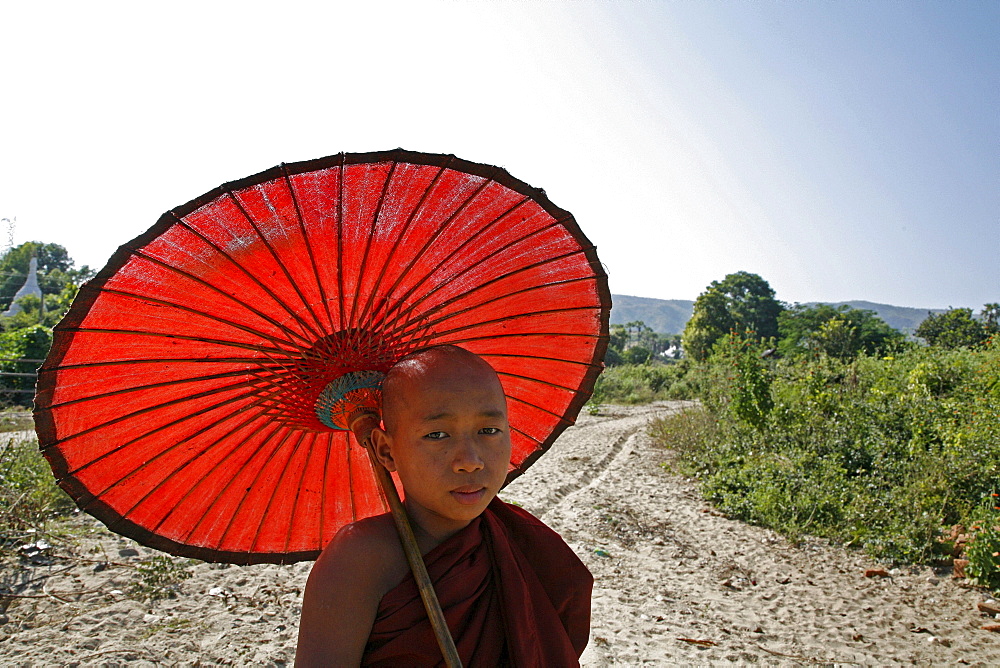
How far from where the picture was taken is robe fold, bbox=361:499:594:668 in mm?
1310

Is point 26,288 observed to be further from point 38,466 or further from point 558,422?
point 558,422

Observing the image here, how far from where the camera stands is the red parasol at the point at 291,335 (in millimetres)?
1339

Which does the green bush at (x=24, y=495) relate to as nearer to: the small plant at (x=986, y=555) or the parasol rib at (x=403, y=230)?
the parasol rib at (x=403, y=230)

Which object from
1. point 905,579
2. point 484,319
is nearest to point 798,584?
Answer: point 905,579

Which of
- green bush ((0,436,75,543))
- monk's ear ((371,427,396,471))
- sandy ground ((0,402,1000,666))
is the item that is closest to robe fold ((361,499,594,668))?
monk's ear ((371,427,396,471))

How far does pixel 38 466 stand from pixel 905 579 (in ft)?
26.6

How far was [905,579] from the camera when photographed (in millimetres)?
5152

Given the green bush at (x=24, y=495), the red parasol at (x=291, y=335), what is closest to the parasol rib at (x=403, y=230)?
the red parasol at (x=291, y=335)

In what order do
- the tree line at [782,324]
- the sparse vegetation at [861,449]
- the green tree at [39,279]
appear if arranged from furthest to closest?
1. the tree line at [782,324]
2. the green tree at [39,279]
3. the sparse vegetation at [861,449]

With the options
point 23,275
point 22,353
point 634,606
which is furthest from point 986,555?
point 23,275

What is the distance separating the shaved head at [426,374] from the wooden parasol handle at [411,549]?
8 centimetres

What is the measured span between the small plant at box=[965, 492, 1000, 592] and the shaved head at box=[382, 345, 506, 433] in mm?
5158

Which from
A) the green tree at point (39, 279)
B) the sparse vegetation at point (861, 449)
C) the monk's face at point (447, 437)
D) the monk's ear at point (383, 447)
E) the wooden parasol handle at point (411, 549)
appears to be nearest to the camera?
the wooden parasol handle at point (411, 549)

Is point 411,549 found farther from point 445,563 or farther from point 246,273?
point 246,273
